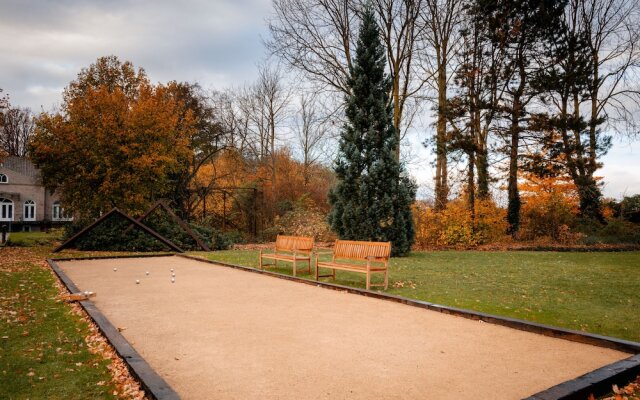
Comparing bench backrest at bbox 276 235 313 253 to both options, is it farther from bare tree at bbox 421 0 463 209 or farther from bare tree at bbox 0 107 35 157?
bare tree at bbox 0 107 35 157

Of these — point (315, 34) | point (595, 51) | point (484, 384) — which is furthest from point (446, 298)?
point (595, 51)

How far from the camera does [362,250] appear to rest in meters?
9.41

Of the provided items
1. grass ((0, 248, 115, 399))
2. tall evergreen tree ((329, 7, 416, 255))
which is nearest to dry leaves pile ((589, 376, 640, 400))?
grass ((0, 248, 115, 399))

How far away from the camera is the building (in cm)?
4825

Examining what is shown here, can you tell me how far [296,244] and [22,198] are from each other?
5044 centimetres

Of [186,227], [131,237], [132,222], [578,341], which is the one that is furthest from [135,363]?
[131,237]

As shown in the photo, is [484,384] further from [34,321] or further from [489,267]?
[489,267]

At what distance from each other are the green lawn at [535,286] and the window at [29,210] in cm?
4651

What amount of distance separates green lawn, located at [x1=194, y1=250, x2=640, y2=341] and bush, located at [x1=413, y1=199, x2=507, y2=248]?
5084 mm

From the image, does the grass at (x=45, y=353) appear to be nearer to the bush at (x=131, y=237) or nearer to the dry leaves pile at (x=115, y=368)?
the dry leaves pile at (x=115, y=368)

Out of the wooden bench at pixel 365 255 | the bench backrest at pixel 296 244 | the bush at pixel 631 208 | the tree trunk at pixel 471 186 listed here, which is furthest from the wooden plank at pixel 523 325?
the bush at pixel 631 208

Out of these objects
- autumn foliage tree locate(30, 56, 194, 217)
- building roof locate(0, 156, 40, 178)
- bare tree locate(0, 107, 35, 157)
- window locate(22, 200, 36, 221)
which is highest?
bare tree locate(0, 107, 35, 157)

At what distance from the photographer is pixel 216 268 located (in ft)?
40.3

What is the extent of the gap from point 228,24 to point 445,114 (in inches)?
494
